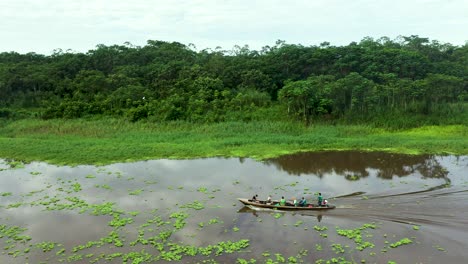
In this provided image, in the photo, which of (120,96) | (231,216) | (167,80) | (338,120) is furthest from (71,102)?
(231,216)

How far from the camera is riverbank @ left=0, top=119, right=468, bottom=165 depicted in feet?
97.6

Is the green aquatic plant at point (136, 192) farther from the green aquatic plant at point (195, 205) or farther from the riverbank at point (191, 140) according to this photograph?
the riverbank at point (191, 140)

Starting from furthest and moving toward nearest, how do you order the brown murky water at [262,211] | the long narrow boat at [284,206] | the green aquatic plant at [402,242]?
the long narrow boat at [284,206] → the green aquatic plant at [402,242] → the brown murky water at [262,211]

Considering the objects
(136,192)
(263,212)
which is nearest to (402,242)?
(263,212)

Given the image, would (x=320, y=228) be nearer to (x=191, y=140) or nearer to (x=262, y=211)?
(x=262, y=211)

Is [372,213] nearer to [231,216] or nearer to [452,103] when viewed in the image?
[231,216]

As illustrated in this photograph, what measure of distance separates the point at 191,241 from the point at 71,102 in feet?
107

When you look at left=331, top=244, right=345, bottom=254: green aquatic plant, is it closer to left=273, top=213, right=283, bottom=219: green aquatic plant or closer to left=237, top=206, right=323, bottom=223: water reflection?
left=237, top=206, right=323, bottom=223: water reflection

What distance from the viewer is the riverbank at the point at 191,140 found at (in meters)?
29.7

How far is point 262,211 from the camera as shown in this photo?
717 inches

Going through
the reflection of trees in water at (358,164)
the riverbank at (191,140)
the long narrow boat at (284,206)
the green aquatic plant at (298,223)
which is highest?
the riverbank at (191,140)

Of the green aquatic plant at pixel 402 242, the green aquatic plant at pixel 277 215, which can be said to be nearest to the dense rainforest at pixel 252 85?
the green aquatic plant at pixel 277 215

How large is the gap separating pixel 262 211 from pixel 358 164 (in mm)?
10922

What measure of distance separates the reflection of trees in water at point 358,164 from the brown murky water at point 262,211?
0.22 feet
